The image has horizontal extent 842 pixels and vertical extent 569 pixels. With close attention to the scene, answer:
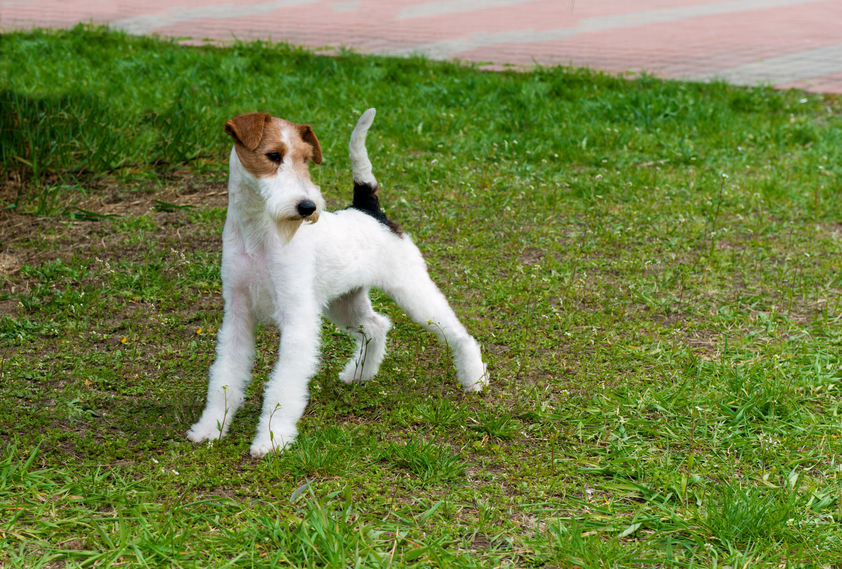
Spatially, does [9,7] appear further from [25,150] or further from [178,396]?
[178,396]

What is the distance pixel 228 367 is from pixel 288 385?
0.31 m

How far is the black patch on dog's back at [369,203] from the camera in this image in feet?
12.6

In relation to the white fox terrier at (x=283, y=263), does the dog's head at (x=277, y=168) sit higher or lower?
higher

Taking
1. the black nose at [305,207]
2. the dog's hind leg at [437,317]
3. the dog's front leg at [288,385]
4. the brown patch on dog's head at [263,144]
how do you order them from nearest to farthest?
1. the black nose at [305,207]
2. the brown patch on dog's head at [263,144]
3. the dog's front leg at [288,385]
4. the dog's hind leg at [437,317]

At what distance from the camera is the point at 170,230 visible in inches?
218

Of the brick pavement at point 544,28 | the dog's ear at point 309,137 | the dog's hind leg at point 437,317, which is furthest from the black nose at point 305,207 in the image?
the brick pavement at point 544,28

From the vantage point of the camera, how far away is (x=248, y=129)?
317 cm

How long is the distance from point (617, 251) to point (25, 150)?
381 centimetres

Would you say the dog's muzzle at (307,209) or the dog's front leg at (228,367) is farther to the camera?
the dog's front leg at (228,367)

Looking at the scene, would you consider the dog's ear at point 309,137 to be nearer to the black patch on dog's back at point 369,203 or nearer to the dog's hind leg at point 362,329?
the black patch on dog's back at point 369,203

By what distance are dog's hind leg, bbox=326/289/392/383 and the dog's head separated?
2.67ft

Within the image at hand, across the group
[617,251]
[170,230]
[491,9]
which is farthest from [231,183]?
[491,9]

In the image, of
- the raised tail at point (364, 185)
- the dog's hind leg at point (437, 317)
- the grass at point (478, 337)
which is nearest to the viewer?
the grass at point (478, 337)

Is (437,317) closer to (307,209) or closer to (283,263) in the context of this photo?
(283,263)
